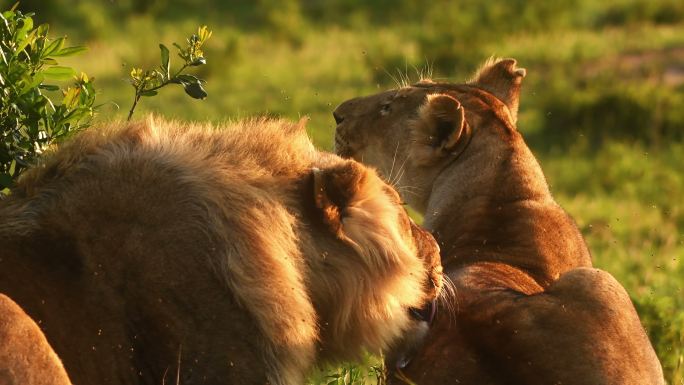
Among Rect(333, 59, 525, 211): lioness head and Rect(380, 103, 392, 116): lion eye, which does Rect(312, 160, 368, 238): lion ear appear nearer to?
Rect(333, 59, 525, 211): lioness head

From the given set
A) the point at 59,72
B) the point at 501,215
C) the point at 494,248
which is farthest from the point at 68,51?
the point at 501,215

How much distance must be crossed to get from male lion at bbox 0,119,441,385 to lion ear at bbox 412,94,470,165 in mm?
1647

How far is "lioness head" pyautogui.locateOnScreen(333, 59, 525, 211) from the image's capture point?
5.66m

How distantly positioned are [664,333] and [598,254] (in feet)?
7.86

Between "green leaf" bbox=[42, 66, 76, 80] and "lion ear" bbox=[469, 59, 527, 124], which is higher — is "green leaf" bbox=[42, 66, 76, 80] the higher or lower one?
the higher one

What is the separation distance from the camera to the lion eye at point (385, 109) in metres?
5.91

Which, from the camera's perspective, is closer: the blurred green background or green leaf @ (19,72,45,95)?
green leaf @ (19,72,45,95)

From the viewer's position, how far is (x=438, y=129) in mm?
5668

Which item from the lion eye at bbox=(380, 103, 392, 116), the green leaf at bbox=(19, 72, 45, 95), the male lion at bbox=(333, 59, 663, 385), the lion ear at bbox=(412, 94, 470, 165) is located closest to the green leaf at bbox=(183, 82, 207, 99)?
the green leaf at bbox=(19, 72, 45, 95)

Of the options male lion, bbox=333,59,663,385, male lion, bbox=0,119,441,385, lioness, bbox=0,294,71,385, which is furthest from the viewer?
male lion, bbox=333,59,663,385

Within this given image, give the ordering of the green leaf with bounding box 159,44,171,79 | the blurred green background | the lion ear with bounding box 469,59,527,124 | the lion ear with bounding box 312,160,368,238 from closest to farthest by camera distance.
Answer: the lion ear with bounding box 312,160,368,238 → the green leaf with bounding box 159,44,171,79 → the lion ear with bounding box 469,59,527,124 → the blurred green background

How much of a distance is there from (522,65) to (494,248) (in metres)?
7.96

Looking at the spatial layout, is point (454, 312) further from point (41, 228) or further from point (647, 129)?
point (647, 129)

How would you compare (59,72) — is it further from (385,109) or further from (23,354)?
(385,109)
